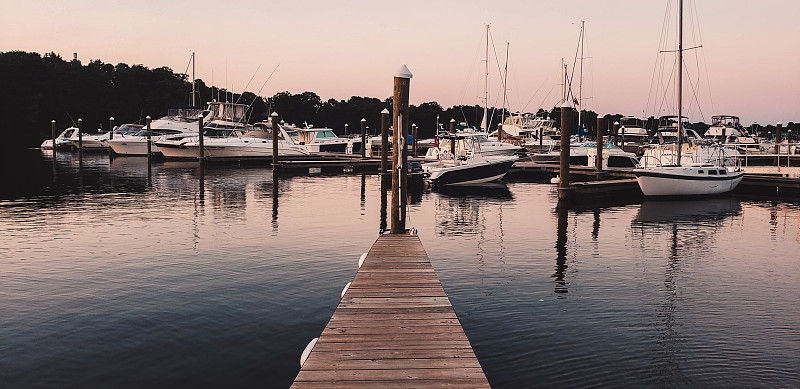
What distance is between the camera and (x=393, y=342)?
604 cm

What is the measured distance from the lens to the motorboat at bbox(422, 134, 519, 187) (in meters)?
30.0

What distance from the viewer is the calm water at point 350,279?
7.69 meters

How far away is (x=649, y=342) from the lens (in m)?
8.62

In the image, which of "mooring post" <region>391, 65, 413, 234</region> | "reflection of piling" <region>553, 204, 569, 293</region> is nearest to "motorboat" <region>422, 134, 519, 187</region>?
"reflection of piling" <region>553, 204, 569, 293</region>

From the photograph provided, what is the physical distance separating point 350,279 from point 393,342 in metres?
5.92

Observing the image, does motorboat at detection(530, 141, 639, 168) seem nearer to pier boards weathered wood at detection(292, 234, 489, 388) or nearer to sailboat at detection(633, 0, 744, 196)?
sailboat at detection(633, 0, 744, 196)

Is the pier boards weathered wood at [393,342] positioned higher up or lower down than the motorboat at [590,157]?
lower down

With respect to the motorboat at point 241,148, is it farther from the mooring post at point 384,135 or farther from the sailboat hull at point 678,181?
the sailboat hull at point 678,181

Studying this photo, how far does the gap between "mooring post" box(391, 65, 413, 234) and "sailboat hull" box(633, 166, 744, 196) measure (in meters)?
15.7

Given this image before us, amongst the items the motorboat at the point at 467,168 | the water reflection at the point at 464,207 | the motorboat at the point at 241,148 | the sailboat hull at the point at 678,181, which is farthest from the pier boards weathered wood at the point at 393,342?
the motorboat at the point at 241,148

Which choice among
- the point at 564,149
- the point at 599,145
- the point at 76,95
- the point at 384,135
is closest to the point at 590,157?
the point at 599,145

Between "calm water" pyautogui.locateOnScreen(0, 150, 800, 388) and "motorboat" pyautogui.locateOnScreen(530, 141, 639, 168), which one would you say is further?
"motorboat" pyautogui.locateOnScreen(530, 141, 639, 168)

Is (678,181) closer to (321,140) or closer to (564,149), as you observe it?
(564,149)

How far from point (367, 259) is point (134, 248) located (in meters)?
7.00
